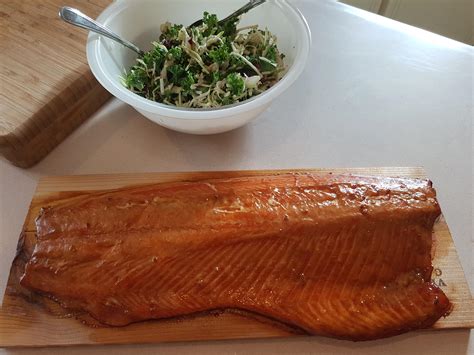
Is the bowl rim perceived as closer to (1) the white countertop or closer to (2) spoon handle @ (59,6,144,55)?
(2) spoon handle @ (59,6,144,55)

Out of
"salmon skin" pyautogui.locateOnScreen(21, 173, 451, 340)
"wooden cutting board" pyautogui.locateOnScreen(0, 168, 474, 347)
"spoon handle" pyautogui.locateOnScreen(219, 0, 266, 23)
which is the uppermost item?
"spoon handle" pyautogui.locateOnScreen(219, 0, 266, 23)

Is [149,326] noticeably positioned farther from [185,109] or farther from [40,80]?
[40,80]

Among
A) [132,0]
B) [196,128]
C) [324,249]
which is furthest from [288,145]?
[132,0]

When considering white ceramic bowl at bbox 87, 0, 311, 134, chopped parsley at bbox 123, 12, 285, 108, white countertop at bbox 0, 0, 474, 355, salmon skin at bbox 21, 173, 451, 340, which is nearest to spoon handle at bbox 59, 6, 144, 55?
white ceramic bowl at bbox 87, 0, 311, 134

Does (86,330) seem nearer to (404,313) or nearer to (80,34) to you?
(404,313)

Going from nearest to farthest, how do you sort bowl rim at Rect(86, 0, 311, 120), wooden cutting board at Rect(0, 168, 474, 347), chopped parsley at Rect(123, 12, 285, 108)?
1. wooden cutting board at Rect(0, 168, 474, 347)
2. bowl rim at Rect(86, 0, 311, 120)
3. chopped parsley at Rect(123, 12, 285, 108)

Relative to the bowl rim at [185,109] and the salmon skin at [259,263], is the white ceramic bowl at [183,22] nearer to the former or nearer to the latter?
the bowl rim at [185,109]

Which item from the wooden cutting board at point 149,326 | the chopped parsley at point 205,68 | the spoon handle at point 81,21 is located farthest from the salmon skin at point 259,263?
the spoon handle at point 81,21
